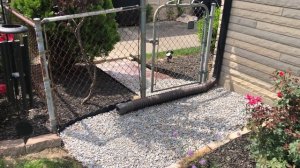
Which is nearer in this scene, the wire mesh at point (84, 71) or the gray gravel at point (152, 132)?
the gray gravel at point (152, 132)

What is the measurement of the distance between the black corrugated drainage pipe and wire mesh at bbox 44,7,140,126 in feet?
1.12

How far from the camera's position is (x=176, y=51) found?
7.43m

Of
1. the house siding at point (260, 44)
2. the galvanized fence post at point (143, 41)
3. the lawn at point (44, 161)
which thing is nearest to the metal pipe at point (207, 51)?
the house siding at point (260, 44)

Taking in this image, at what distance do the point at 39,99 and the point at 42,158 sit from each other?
4.22 ft

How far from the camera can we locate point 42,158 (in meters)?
3.51

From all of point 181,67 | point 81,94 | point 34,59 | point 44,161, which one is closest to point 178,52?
point 181,67

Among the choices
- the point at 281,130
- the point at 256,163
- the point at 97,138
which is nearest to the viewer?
the point at 281,130

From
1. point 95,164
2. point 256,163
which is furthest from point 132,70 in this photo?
point 256,163

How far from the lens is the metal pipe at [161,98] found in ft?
14.2

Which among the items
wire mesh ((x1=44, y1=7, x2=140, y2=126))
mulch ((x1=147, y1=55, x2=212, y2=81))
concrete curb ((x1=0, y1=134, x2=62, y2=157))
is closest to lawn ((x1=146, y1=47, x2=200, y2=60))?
mulch ((x1=147, y1=55, x2=212, y2=81))

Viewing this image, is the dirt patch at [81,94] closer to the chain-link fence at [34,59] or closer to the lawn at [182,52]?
the chain-link fence at [34,59]

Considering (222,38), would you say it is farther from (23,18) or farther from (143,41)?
(23,18)

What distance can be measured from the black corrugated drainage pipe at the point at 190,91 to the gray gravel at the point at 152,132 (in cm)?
8

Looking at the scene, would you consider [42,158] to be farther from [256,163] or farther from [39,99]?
[256,163]
